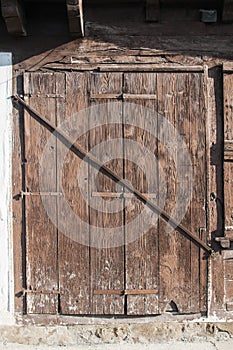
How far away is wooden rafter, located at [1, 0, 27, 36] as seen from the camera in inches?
142

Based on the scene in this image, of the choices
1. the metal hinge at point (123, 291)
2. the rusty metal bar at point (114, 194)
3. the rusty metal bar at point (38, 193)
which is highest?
the rusty metal bar at point (38, 193)

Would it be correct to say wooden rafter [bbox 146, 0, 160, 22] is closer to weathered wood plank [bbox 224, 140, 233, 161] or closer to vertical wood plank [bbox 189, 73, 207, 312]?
vertical wood plank [bbox 189, 73, 207, 312]

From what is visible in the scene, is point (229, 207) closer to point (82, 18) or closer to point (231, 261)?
point (231, 261)

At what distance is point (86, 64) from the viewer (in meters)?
3.95

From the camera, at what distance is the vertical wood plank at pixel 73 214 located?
3.91 metres

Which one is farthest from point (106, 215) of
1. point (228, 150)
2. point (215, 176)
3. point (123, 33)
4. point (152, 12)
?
point (152, 12)

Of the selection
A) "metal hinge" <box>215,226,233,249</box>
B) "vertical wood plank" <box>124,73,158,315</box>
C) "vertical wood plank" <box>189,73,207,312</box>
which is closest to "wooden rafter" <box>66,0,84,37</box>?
"vertical wood plank" <box>124,73,158,315</box>

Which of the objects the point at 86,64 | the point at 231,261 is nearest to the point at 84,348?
the point at 231,261

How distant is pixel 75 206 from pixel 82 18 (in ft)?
5.34

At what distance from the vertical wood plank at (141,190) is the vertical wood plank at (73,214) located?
37 cm

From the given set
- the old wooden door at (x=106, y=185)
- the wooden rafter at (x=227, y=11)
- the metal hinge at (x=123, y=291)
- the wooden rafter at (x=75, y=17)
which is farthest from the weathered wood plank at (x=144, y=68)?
the metal hinge at (x=123, y=291)

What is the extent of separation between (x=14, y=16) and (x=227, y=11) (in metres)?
1.80

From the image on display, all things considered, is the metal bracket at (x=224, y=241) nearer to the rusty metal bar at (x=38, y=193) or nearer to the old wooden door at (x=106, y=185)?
the old wooden door at (x=106, y=185)

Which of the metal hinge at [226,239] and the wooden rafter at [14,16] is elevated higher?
the wooden rafter at [14,16]
